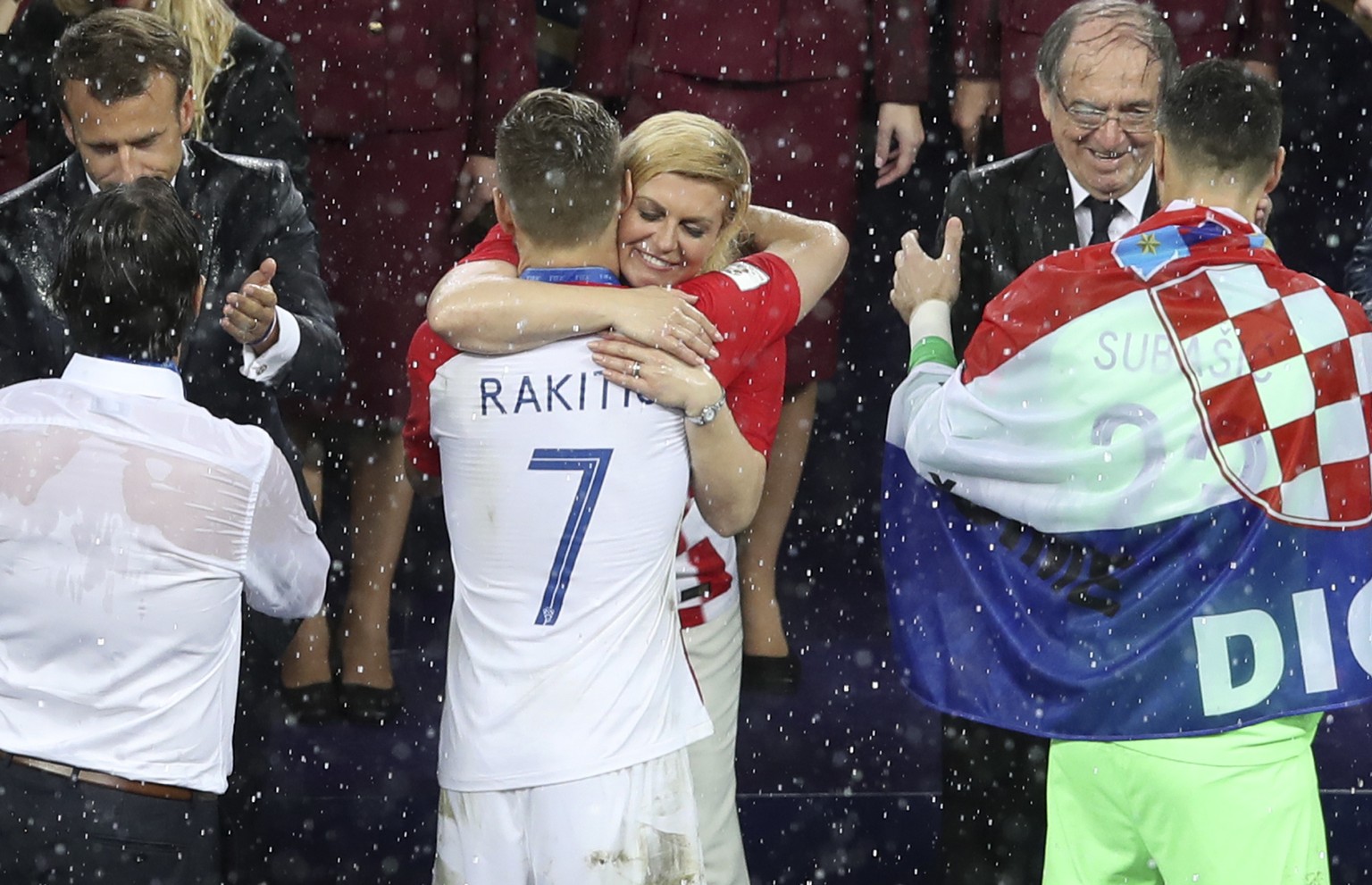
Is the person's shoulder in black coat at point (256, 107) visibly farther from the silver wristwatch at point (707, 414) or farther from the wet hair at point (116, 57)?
the silver wristwatch at point (707, 414)

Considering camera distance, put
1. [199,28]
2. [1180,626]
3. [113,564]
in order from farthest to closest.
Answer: [199,28], [1180,626], [113,564]

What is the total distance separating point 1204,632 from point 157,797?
4.72 ft

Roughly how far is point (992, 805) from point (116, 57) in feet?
6.44

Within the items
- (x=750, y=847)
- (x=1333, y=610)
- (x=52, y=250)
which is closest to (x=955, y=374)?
(x=1333, y=610)

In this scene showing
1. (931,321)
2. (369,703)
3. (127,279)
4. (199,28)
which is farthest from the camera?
(369,703)

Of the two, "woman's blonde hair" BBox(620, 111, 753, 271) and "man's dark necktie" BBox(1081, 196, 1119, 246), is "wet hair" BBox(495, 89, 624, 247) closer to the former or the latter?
"woman's blonde hair" BBox(620, 111, 753, 271)

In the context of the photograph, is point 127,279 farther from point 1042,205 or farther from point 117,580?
point 1042,205

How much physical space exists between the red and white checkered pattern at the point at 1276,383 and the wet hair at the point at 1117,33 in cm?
79

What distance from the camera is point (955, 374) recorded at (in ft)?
9.62

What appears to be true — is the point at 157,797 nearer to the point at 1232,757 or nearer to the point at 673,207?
the point at 673,207

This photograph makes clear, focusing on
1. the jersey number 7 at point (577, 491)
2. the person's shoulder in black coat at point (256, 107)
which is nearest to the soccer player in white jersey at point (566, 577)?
the jersey number 7 at point (577, 491)

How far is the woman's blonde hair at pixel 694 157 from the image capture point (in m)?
2.87

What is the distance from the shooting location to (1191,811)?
8.64 ft

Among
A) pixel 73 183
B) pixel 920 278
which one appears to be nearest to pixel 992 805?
pixel 920 278
